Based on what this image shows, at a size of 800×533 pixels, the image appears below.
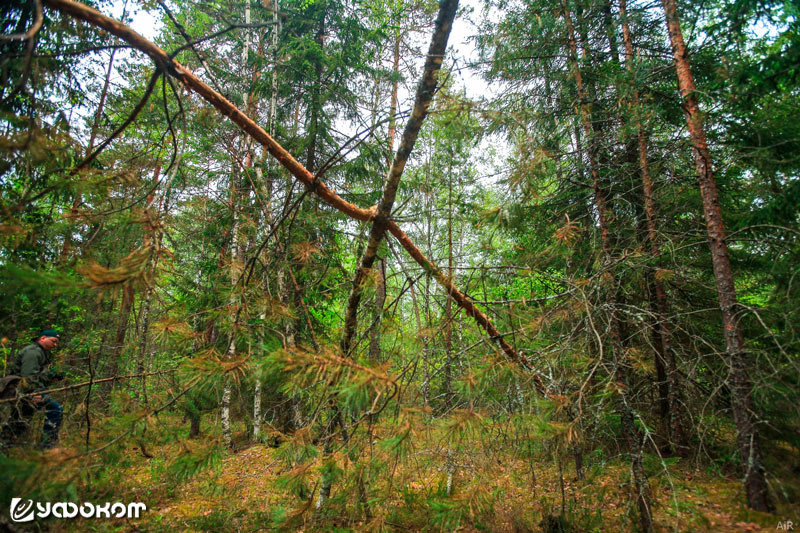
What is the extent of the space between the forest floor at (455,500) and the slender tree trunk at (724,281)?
28 centimetres

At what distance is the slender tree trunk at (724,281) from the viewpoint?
3539mm

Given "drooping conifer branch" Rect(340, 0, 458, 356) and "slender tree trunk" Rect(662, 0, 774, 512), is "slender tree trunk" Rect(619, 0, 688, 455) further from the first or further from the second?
"drooping conifer branch" Rect(340, 0, 458, 356)

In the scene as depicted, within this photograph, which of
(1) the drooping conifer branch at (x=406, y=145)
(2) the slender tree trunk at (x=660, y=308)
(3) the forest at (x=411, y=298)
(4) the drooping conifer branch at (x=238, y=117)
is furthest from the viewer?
(2) the slender tree trunk at (x=660, y=308)

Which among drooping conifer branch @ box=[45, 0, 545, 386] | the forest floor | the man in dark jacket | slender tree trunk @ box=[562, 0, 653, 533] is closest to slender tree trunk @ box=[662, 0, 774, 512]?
the forest floor

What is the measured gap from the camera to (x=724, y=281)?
4.00m

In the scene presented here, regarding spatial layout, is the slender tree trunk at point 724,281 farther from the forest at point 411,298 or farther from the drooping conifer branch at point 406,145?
the drooping conifer branch at point 406,145

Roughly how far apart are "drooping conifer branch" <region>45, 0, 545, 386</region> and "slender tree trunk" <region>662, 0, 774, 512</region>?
2.36m

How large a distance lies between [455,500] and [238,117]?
341 cm

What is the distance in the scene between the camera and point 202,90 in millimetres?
2301

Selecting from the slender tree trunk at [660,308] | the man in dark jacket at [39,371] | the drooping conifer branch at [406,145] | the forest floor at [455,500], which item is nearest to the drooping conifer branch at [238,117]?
the drooping conifer branch at [406,145]

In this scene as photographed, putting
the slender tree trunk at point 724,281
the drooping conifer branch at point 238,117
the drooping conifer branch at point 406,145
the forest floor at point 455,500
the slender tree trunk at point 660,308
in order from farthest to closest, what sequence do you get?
the slender tree trunk at point 660,308, the slender tree trunk at point 724,281, the forest floor at point 455,500, the drooping conifer branch at point 406,145, the drooping conifer branch at point 238,117

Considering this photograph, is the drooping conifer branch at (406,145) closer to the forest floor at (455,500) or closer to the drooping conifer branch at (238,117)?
the drooping conifer branch at (238,117)

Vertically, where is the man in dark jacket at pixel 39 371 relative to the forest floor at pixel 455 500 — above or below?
above

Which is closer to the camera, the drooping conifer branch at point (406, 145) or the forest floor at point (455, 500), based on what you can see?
the drooping conifer branch at point (406, 145)
